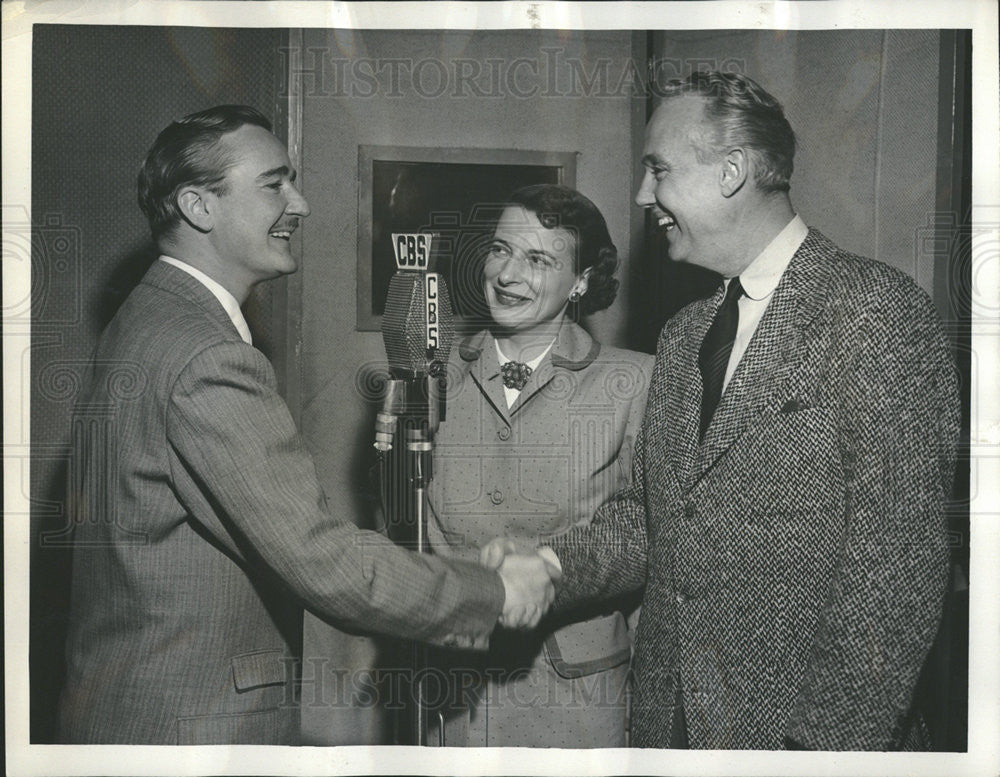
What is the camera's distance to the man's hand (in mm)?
1601

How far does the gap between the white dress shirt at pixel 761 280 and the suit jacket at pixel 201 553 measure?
0.59 m

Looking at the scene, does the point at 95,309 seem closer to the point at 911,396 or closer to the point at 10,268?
the point at 10,268

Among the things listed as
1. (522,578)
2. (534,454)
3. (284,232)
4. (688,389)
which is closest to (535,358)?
(534,454)

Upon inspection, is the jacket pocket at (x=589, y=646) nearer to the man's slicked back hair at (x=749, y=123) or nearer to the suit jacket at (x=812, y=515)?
the suit jacket at (x=812, y=515)

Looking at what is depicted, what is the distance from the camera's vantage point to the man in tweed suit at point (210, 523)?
154 cm

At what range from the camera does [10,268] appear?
5.43ft

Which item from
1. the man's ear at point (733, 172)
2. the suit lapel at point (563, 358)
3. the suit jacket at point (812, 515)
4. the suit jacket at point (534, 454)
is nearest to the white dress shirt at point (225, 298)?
the suit jacket at point (534, 454)

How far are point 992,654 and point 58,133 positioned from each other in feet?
6.33

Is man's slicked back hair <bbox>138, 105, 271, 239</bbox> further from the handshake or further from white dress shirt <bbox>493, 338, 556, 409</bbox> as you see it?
the handshake

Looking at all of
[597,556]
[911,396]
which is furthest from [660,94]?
[597,556]

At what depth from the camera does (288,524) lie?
154 cm

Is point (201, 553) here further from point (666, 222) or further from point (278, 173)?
point (666, 222)

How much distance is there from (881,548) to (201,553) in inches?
44.7

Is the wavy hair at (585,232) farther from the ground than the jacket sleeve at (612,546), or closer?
farther from the ground
